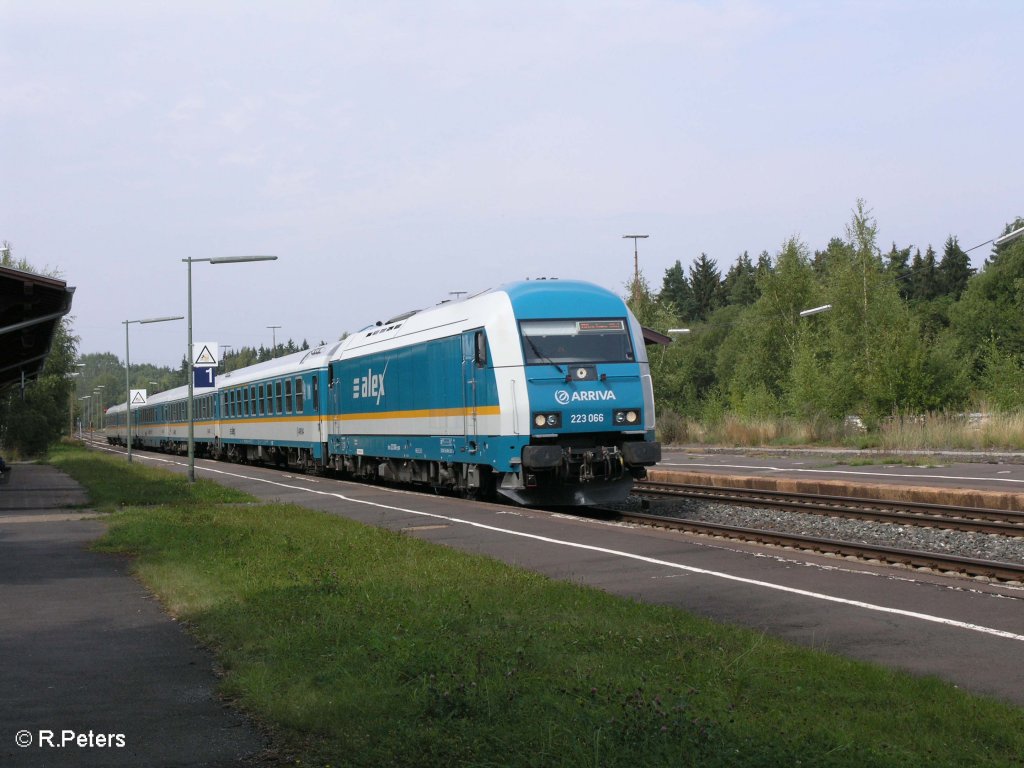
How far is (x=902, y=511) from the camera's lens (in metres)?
17.9

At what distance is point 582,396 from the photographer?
17875mm

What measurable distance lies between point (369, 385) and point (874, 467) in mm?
12702

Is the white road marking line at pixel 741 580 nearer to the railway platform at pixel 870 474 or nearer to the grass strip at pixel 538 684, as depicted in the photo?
the grass strip at pixel 538 684

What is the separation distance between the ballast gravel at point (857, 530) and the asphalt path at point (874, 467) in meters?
4.46

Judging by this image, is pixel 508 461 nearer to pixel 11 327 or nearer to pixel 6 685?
pixel 11 327

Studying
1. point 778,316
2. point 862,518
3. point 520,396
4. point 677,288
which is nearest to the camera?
point 862,518

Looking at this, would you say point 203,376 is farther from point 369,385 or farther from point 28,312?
point 28,312

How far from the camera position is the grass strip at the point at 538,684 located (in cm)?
526

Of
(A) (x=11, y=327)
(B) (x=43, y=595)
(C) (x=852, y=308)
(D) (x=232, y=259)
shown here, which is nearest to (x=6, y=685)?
(B) (x=43, y=595)

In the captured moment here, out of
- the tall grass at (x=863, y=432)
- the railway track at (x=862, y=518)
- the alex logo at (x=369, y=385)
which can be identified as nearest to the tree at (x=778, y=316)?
the tall grass at (x=863, y=432)

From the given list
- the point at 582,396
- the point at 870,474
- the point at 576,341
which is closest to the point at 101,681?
the point at 582,396

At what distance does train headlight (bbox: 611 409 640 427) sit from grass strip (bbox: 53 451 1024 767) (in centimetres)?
753

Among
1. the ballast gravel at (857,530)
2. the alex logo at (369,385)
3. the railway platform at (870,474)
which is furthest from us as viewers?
the alex logo at (369,385)

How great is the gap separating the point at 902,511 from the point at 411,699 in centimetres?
1359
